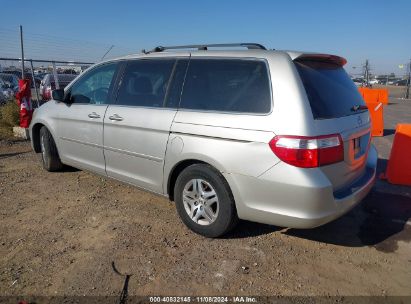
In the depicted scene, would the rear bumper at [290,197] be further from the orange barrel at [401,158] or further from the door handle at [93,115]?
the orange barrel at [401,158]

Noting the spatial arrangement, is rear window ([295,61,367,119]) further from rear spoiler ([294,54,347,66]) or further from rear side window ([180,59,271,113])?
rear side window ([180,59,271,113])

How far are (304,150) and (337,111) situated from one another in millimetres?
664

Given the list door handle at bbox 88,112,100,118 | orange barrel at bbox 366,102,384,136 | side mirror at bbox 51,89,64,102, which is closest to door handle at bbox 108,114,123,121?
door handle at bbox 88,112,100,118

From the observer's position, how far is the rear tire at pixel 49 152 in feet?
18.6

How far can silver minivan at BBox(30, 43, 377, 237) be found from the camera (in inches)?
122

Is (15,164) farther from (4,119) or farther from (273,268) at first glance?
(273,268)

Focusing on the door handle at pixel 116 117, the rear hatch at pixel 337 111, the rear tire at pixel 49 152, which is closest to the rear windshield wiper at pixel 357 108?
the rear hatch at pixel 337 111

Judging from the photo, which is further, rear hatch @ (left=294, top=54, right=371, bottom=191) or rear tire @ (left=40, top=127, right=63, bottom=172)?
rear tire @ (left=40, top=127, right=63, bottom=172)

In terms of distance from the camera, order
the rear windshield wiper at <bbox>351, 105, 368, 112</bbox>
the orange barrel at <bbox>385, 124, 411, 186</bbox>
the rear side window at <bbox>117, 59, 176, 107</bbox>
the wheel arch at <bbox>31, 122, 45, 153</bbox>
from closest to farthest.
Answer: the rear windshield wiper at <bbox>351, 105, 368, 112</bbox> < the rear side window at <bbox>117, 59, 176, 107</bbox> < the orange barrel at <bbox>385, 124, 411, 186</bbox> < the wheel arch at <bbox>31, 122, 45, 153</bbox>

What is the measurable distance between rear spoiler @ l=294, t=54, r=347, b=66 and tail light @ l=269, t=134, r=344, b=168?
2.57 feet

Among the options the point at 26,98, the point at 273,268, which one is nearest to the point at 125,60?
the point at 273,268

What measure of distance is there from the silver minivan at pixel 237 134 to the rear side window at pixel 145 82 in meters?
0.01

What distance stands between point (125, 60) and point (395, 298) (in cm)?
381

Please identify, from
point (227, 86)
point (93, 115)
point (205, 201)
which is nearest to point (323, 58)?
point (227, 86)
